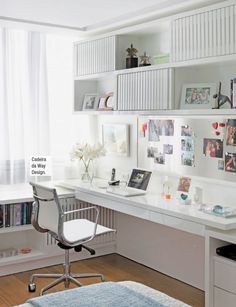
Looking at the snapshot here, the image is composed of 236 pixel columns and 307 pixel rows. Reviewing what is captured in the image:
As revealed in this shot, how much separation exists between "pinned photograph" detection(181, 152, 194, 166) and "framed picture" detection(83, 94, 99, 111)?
1338 millimetres

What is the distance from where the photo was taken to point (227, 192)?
368 centimetres

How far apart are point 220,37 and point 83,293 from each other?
6.64 feet

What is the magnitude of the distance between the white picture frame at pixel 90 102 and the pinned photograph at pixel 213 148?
5.11 ft

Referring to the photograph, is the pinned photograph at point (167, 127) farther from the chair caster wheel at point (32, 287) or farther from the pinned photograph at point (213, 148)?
the chair caster wheel at point (32, 287)

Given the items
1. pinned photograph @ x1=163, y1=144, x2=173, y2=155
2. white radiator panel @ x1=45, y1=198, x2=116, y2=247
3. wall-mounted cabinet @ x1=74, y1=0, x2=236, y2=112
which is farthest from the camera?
Result: white radiator panel @ x1=45, y1=198, x2=116, y2=247

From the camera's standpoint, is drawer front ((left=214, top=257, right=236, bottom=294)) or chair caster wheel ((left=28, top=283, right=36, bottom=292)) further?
chair caster wheel ((left=28, top=283, right=36, bottom=292))

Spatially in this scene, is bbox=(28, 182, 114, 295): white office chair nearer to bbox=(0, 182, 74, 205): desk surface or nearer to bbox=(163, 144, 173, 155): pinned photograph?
bbox=(0, 182, 74, 205): desk surface

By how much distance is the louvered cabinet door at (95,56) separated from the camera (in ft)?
14.8

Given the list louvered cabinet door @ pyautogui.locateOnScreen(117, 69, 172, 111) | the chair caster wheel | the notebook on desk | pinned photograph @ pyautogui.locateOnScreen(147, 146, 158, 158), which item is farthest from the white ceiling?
the chair caster wheel

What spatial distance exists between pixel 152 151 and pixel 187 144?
1.60 ft

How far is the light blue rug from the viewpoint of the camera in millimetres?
2334

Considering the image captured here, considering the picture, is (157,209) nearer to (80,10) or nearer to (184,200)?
(184,200)

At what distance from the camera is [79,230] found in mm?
3975

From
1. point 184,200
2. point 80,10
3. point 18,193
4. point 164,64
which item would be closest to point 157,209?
point 184,200
